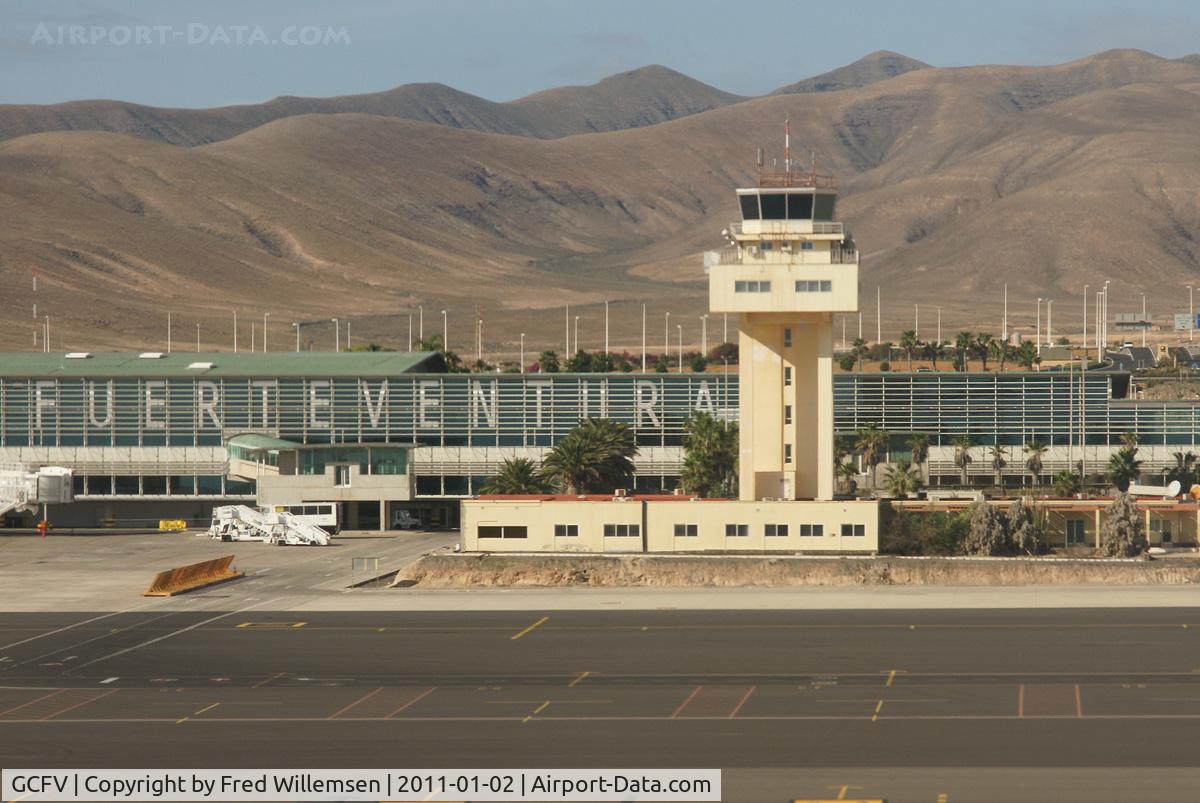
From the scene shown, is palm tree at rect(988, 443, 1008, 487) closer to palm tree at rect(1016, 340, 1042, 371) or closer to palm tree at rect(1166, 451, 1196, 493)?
palm tree at rect(1166, 451, 1196, 493)

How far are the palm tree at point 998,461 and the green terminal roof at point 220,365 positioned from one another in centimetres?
3927

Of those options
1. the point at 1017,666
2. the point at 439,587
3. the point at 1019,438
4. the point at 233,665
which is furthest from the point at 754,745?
the point at 1019,438

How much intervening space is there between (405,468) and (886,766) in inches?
2940

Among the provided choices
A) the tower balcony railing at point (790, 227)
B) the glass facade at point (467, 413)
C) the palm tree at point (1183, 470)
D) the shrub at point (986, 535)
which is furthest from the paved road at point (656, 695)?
the glass facade at point (467, 413)

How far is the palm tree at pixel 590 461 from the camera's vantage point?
105812 millimetres

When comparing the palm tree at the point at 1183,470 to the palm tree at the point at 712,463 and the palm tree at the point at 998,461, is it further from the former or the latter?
the palm tree at the point at 712,463

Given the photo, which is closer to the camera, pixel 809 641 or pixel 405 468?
pixel 809 641

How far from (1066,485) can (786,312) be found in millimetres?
29837

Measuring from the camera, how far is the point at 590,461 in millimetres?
106312

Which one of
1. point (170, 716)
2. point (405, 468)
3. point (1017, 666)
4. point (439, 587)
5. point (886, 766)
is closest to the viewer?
point (886, 766)

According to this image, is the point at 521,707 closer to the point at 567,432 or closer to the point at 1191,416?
the point at 567,432

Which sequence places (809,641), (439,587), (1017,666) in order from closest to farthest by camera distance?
(1017,666) < (809,641) < (439,587)

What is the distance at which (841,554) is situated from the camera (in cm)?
8625

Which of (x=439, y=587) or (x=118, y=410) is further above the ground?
(x=118, y=410)
